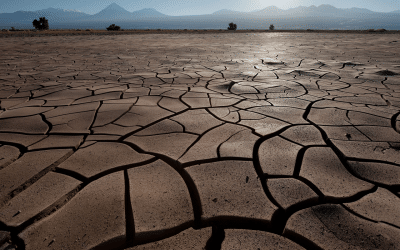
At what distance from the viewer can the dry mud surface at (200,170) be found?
32.5 inches

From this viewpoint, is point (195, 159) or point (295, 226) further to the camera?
point (195, 159)

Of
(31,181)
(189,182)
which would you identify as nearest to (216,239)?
(189,182)

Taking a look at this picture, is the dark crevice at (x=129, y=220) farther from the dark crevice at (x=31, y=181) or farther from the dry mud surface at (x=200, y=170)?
the dark crevice at (x=31, y=181)

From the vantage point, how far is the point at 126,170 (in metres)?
1.17

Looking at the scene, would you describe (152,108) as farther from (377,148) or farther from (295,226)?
→ (377,148)

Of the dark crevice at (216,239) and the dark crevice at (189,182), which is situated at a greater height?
the dark crevice at (189,182)

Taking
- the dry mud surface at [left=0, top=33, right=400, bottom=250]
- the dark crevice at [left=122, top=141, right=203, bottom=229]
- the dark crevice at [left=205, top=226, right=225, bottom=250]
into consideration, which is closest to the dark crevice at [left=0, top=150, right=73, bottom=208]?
the dry mud surface at [left=0, top=33, right=400, bottom=250]

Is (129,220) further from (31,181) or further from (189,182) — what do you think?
(31,181)

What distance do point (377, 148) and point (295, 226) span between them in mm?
904

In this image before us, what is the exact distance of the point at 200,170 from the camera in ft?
3.81

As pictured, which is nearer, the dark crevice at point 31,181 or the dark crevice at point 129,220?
the dark crevice at point 129,220

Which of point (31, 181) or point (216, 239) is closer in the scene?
point (216, 239)

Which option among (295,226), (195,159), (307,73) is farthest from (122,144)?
(307,73)

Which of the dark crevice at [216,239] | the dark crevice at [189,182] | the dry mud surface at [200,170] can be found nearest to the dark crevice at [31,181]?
the dry mud surface at [200,170]
